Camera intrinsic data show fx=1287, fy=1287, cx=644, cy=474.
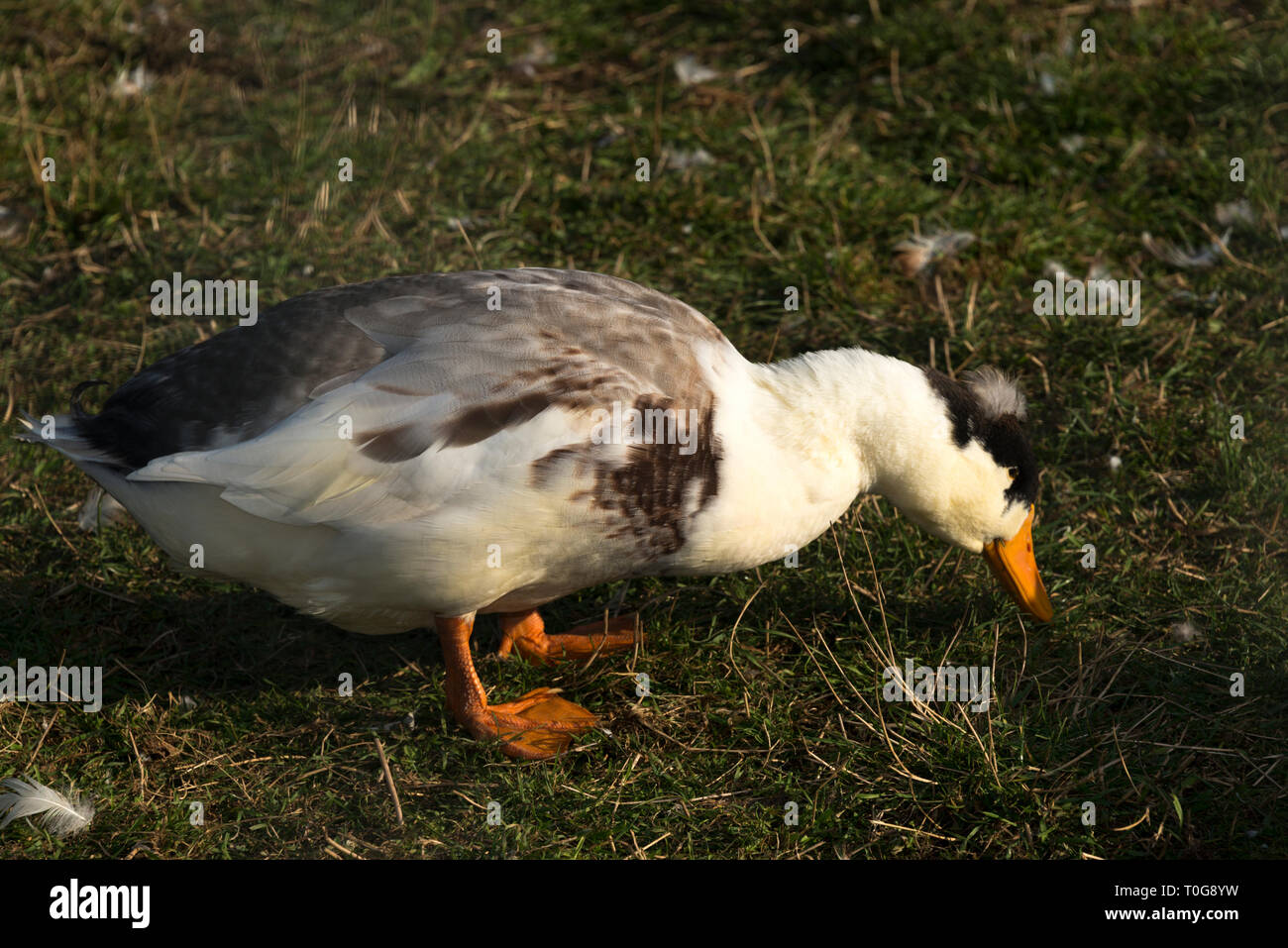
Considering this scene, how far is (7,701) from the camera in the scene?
433cm

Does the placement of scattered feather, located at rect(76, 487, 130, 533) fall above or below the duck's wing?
below

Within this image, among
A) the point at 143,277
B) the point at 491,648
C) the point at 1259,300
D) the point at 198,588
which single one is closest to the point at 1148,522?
the point at 1259,300

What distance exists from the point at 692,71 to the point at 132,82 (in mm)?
3124

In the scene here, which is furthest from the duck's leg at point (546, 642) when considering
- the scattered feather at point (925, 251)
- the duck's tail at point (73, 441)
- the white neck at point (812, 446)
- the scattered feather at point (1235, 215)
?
the scattered feather at point (1235, 215)

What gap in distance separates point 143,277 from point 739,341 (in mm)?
2806

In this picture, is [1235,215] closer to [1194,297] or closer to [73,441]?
[1194,297]

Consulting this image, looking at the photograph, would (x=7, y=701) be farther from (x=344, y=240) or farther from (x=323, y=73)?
(x=323, y=73)

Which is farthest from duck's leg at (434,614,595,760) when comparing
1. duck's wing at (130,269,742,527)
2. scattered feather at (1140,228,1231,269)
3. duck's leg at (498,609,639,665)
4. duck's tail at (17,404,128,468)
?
scattered feather at (1140,228,1231,269)

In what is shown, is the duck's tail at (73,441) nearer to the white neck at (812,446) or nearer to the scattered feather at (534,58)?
the white neck at (812,446)

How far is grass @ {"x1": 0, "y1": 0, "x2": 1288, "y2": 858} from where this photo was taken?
4.03 metres

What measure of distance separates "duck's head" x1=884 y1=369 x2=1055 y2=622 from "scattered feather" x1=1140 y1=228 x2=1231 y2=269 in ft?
7.43

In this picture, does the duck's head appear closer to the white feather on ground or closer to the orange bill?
the orange bill

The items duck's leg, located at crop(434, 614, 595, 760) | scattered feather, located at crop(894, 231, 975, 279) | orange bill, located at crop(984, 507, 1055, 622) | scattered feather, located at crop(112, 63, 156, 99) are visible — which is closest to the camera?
duck's leg, located at crop(434, 614, 595, 760)
